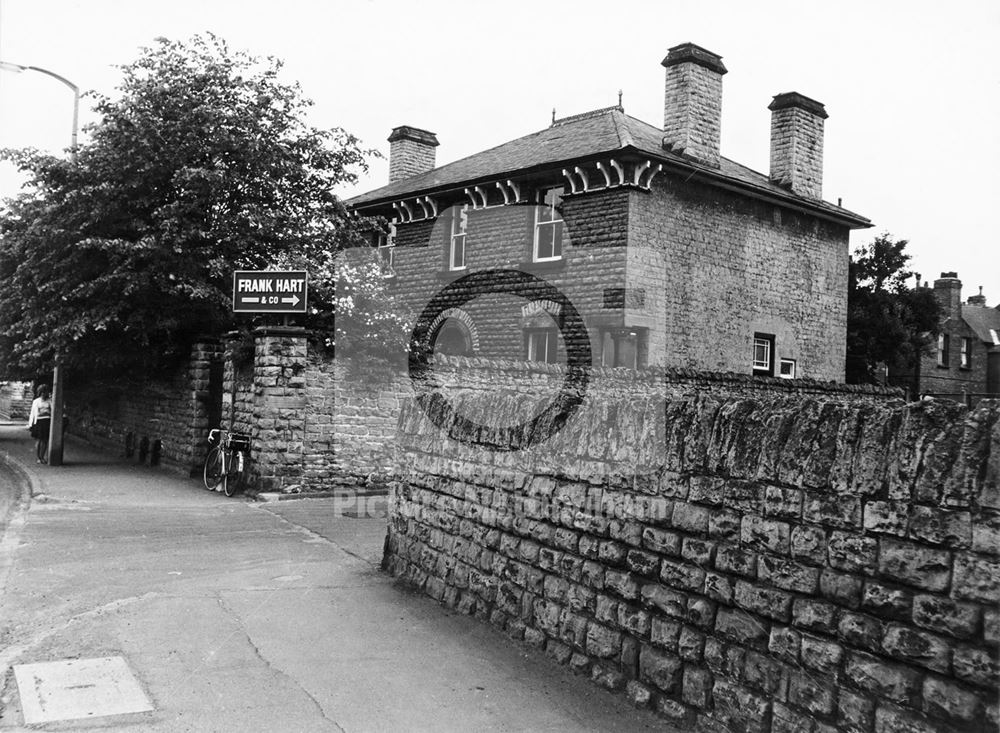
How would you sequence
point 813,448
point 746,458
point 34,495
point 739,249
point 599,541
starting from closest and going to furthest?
point 813,448 → point 746,458 → point 599,541 → point 34,495 → point 739,249

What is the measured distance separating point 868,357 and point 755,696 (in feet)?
105

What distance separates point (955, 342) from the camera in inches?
1847

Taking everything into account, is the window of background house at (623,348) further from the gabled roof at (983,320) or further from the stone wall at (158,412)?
the gabled roof at (983,320)

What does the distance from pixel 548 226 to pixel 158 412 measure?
32.4ft

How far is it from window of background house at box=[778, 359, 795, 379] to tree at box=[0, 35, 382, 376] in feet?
37.4

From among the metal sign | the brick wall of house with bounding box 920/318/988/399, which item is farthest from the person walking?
the brick wall of house with bounding box 920/318/988/399

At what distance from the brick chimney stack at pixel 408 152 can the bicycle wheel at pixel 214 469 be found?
15.6 metres

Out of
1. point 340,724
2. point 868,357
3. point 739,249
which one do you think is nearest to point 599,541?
point 340,724

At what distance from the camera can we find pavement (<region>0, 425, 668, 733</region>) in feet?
16.5

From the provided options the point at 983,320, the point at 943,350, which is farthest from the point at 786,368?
the point at 983,320

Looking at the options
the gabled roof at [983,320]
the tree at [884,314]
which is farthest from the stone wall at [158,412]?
the gabled roof at [983,320]

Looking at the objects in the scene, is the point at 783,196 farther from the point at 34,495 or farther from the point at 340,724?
the point at 340,724

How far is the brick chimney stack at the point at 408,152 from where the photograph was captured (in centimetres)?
2992

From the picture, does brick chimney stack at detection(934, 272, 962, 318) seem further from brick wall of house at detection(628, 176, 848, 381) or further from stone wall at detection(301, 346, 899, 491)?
stone wall at detection(301, 346, 899, 491)
